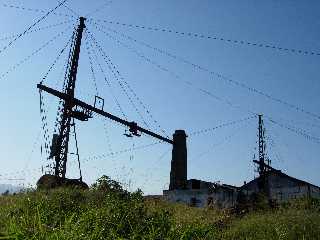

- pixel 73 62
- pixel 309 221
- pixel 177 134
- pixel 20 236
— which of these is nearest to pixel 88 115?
pixel 73 62

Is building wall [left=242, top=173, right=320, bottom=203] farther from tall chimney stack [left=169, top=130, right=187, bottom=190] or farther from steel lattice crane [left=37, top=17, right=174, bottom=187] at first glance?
steel lattice crane [left=37, top=17, right=174, bottom=187]

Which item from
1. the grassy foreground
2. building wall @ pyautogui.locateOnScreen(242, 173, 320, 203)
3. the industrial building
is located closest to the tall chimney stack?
the industrial building

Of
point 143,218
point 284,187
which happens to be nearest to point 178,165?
point 284,187

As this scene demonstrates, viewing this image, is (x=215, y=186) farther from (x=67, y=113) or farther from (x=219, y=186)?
(x=67, y=113)

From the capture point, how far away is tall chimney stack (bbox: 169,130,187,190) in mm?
47250

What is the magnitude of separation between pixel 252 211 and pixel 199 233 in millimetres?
11512

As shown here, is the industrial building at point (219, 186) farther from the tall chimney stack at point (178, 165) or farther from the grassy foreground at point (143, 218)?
the grassy foreground at point (143, 218)

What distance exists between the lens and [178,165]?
47.2 m

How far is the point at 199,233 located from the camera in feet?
19.7

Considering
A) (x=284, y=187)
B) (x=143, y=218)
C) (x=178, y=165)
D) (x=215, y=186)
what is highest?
(x=178, y=165)

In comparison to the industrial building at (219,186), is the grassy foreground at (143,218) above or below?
below

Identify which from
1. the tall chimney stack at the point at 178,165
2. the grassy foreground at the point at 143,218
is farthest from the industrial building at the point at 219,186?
the grassy foreground at the point at 143,218

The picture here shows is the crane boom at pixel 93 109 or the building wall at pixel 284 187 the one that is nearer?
the crane boom at pixel 93 109

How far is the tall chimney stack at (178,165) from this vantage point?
47250 mm
